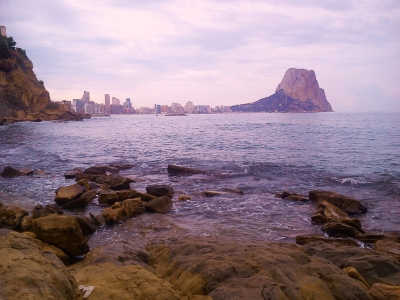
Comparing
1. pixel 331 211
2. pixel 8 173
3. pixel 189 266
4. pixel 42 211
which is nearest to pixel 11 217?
pixel 42 211

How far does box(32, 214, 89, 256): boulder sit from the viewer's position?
22.9 ft

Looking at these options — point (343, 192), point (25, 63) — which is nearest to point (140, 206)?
point (343, 192)

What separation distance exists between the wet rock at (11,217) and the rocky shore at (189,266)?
0.08 ft

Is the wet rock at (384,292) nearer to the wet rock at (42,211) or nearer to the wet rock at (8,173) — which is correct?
the wet rock at (42,211)

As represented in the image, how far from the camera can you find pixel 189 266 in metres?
5.61

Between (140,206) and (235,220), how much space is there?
128 inches

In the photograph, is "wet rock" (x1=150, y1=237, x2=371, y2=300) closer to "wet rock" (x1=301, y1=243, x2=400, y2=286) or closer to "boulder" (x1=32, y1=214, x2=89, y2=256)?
"wet rock" (x1=301, y1=243, x2=400, y2=286)

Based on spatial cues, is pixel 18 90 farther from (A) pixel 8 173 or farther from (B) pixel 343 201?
(B) pixel 343 201

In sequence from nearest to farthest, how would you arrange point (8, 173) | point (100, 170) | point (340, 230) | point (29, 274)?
1. point (29, 274)
2. point (340, 230)
3. point (8, 173)
4. point (100, 170)

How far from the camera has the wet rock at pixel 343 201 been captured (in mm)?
11320

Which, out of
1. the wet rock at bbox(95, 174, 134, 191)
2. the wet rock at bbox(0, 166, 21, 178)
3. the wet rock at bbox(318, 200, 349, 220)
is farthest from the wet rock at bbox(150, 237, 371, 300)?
the wet rock at bbox(0, 166, 21, 178)

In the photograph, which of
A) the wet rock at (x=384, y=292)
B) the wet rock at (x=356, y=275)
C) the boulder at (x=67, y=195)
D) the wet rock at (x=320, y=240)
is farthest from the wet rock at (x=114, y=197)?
the wet rock at (x=384, y=292)

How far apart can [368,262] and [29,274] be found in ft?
18.8

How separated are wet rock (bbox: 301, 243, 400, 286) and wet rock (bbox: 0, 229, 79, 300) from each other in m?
4.95
